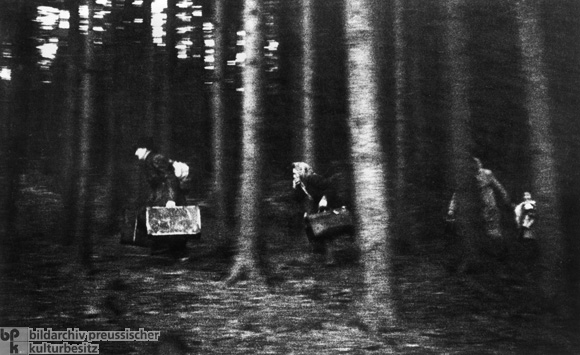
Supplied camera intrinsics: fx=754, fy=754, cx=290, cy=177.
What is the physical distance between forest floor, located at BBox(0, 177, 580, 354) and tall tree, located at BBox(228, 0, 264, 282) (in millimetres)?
98

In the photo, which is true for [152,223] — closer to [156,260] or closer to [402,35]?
[156,260]

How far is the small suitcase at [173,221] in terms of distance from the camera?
4.56m

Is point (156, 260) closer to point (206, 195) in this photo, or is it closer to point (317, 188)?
point (206, 195)

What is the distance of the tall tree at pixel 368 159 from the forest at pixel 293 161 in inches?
0.5

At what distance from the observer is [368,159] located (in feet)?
15.4

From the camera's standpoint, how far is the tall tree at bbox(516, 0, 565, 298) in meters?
4.70

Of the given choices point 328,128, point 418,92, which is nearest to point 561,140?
point 418,92

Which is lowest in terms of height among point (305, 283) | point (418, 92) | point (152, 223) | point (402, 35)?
point (305, 283)

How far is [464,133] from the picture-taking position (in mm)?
4723

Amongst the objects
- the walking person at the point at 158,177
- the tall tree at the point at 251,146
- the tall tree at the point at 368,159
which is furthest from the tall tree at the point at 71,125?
the tall tree at the point at 368,159

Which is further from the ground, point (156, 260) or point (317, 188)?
point (317, 188)

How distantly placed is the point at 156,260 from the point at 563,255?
2520 mm

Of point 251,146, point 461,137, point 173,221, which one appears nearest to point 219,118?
point 251,146

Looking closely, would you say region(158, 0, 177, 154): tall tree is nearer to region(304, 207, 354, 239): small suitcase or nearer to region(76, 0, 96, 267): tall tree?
region(76, 0, 96, 267): tall tree
